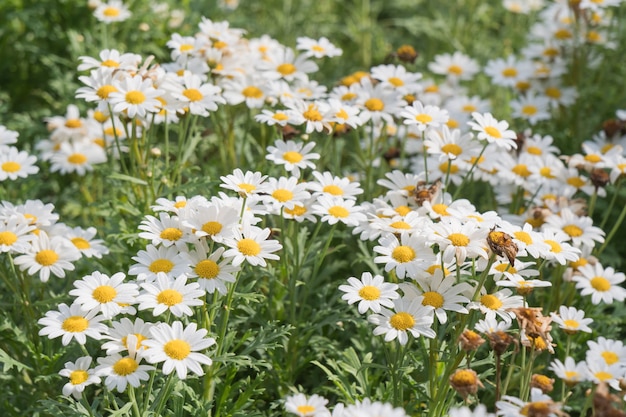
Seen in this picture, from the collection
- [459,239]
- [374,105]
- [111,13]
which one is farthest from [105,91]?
[459,239]

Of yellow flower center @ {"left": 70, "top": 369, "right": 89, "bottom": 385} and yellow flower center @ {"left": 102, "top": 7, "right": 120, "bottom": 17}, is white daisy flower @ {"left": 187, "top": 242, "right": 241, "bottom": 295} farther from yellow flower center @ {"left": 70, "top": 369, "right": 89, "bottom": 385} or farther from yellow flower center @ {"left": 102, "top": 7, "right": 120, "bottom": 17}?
yellow flower center @ {"left": 102, "top": 7, "right": 120, "bottom": 17}

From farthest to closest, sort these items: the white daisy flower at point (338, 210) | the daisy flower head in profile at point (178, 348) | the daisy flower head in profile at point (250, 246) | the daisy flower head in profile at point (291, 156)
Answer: the daisy flower head in profile at point (291, 156)
the white daisy flower at point (338, 210)
the daisy flower head in profile at point (250, 246)
the daisy flower head in profile at point (178, 348)

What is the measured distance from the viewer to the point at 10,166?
12.5ft

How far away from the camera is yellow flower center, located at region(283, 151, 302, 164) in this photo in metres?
3.62

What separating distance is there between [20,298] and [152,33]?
2.71m

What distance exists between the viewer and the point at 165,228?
3113 millimetres

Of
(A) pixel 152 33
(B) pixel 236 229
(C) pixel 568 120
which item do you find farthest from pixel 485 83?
(B) pixel 236 229

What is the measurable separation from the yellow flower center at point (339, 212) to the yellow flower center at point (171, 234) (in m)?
0.64

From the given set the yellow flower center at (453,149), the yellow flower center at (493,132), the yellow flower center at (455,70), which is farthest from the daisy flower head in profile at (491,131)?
the yellow flower center at (455,70)

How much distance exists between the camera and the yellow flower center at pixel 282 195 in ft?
10.8

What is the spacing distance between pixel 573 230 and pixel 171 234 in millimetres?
1932

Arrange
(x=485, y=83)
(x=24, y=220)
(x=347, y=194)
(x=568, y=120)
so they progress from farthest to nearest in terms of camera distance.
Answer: (x=485, y=83)
(x=568, y=120)
(x=347, y=194)
(x=24, y=220)

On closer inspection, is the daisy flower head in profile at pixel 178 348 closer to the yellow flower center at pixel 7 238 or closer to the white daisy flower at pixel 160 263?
the white daisy flower at pixel 160 263

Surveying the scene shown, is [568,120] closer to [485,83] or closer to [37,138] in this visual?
[485,83]
